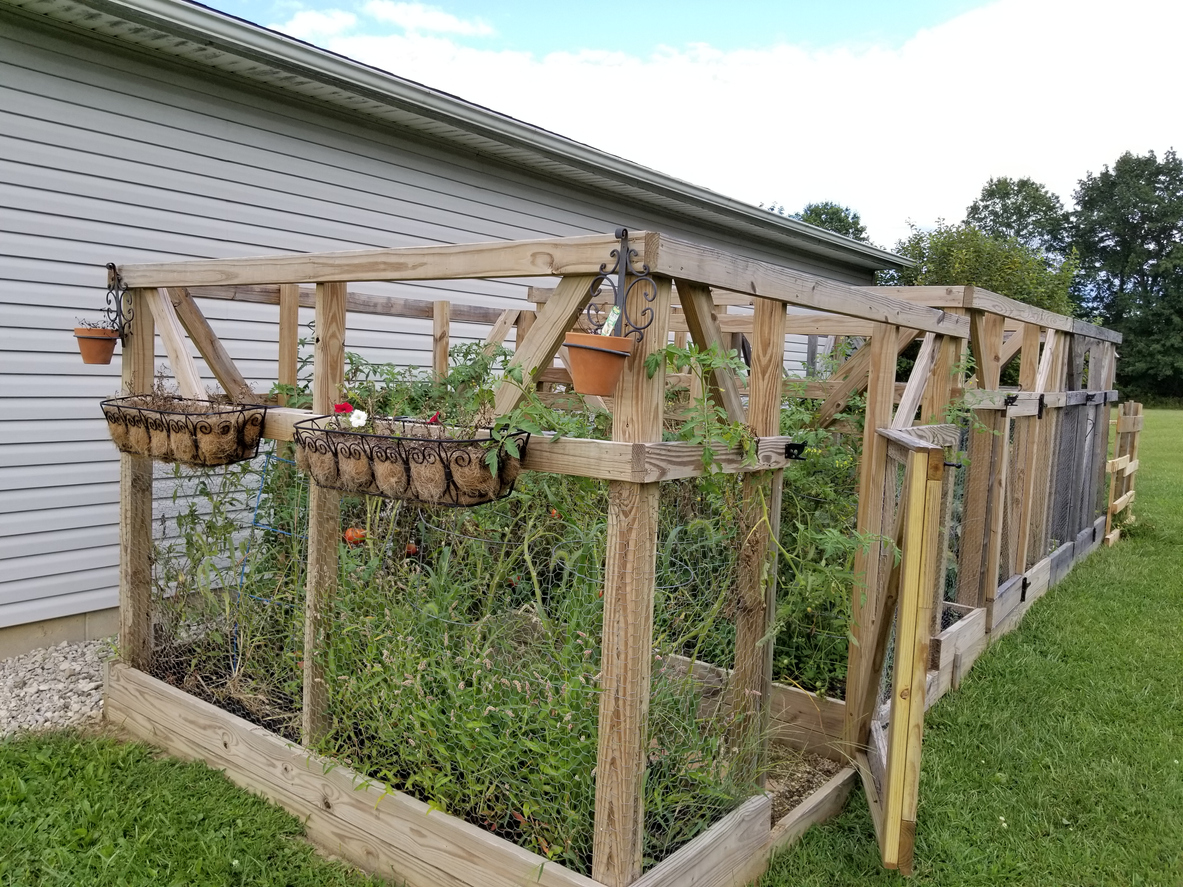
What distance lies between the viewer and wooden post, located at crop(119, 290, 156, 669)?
12.2 ft

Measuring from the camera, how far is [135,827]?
298cm

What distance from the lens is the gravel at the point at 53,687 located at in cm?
388

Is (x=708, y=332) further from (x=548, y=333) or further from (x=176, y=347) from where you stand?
(x=176, y=347)

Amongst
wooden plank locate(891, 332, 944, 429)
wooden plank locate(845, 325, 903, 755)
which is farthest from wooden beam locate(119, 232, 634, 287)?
wooden plank locate(891, 332, 944, 429)

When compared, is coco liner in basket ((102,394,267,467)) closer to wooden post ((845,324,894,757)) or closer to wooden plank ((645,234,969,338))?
wooden plank ((645,234,969,338))

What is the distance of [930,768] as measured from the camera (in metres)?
3.57

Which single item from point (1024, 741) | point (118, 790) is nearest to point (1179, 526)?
point (1024, 741)

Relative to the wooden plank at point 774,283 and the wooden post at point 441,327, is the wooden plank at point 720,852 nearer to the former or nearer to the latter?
the wooden plank at point 774,283

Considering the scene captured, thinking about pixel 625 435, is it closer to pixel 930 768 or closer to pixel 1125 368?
pixel 930 768

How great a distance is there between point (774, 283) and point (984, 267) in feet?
55.6

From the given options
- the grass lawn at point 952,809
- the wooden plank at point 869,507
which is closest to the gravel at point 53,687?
the grass lawn at point 952,809

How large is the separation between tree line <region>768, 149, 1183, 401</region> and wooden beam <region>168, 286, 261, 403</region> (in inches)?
913

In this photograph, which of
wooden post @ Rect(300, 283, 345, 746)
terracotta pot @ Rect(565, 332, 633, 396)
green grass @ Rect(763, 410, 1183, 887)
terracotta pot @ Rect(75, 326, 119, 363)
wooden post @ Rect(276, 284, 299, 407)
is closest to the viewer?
terracotta pot @ Rect(565, 332, 633, 396)

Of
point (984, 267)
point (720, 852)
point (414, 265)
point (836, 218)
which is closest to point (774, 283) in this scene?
point (414, 265)
